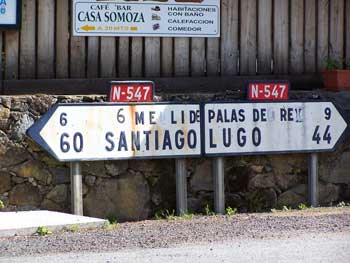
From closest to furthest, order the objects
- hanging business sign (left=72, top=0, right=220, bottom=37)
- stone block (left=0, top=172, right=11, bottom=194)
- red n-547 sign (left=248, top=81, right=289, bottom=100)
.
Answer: stone block (left=0, top=172, right=11, bottom=194), hanging business sign (left=72, top=0, right=220, bottom=37), red n-547 sign (left=248, top=81, right=289, bottom=100)

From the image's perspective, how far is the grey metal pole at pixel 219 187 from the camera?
33.9ft

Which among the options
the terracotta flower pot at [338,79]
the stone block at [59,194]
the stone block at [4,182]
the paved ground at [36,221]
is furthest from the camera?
the terracotta flower pot at [338,79]

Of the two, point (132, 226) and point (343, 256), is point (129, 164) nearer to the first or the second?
point (132, 226)

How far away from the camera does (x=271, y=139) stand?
10594 millimetres

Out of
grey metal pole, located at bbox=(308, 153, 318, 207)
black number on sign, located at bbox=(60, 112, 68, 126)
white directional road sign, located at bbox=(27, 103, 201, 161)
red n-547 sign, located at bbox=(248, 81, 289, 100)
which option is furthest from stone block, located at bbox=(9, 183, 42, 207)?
grey metal pole, located at bbox=(308, 153, 318, 207)

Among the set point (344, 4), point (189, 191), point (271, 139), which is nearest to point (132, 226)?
point (189, 191)

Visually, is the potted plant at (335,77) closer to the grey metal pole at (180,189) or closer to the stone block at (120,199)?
the grey metal pole at (180,189)

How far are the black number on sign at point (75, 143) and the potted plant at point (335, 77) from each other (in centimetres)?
396

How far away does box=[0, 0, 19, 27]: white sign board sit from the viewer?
10.1m

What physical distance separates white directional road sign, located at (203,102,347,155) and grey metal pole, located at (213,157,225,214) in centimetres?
16

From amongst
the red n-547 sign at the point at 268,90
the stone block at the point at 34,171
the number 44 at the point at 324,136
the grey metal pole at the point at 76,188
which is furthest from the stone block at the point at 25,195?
the number 44 at the point at 324,136

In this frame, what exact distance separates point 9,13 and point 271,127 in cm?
396

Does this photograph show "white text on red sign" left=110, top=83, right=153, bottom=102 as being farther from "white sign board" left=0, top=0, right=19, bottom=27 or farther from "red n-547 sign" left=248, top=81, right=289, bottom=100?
"white sign board" left=0, top=0, right=19, bottom=27

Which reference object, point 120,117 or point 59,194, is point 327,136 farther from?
point 59,194
